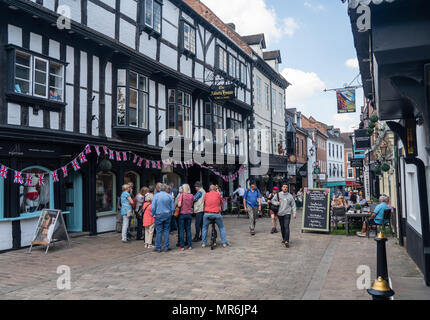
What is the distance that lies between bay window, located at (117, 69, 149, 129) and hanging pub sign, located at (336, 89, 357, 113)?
8406 millimetres

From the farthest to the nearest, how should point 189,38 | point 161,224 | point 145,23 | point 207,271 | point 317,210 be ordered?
1. point 189,38
2. point 145,23
3. point 317,210
4. point 161,224
5. point 207,271

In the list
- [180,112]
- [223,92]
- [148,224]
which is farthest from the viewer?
[223,92]

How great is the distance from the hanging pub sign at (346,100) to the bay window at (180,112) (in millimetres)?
6882

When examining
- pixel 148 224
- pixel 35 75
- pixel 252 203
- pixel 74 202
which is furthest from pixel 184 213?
pixel 35 75

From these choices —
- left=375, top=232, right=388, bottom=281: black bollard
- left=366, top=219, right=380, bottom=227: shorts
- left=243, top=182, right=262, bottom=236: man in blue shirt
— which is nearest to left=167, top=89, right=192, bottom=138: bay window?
left=243, top=182, right=262, bottom=236: man in blue shirt

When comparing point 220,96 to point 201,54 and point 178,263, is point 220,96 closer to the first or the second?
point 201,54

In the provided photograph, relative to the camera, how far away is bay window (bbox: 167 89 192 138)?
16.7 meters

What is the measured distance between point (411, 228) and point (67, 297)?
710 cm

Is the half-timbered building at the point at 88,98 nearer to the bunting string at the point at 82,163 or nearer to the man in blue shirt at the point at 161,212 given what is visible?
the bunting string at the point at 82,163

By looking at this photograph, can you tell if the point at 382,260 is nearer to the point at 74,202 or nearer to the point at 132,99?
the point at 74,202

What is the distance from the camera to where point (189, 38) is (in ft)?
59.5

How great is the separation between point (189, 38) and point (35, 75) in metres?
9.18

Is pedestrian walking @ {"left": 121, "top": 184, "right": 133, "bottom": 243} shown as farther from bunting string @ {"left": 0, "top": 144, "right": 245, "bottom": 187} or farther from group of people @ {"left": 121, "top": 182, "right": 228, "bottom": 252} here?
bunting string @ {"left": 0, "top": 144, "right": 245, "bottom": 187}

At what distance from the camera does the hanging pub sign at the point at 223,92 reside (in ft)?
59.8
